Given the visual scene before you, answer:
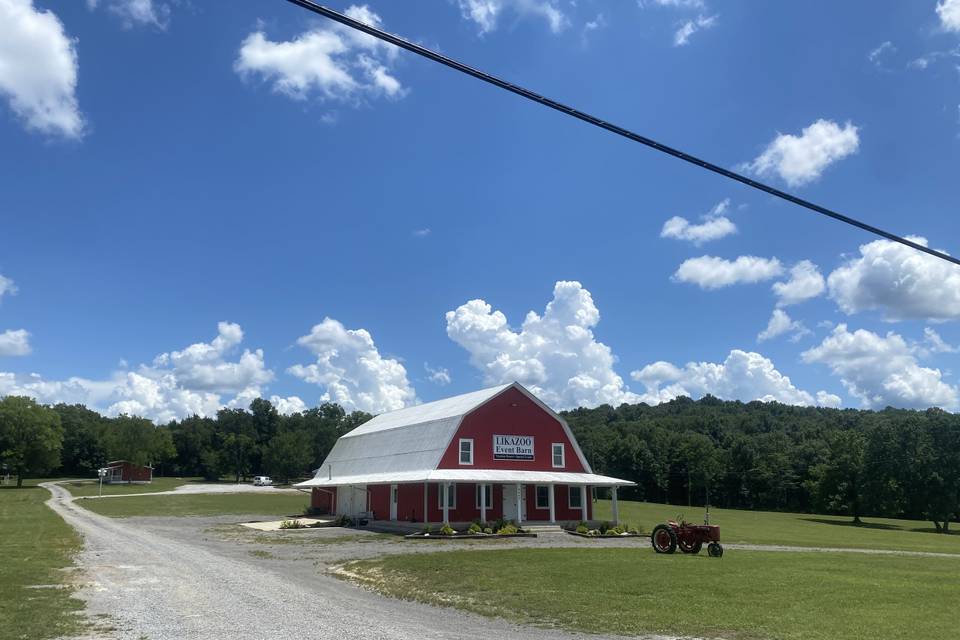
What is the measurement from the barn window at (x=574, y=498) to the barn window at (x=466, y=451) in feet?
20.8

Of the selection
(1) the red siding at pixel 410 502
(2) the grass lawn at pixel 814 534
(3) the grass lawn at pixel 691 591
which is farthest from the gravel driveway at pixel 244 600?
(2) the grass lawn at pixel 814 534

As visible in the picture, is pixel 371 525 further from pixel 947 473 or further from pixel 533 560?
pixel 947 473

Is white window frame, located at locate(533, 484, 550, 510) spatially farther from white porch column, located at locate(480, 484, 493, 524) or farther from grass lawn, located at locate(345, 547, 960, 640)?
grass lawn, located at locate(345, 547, 960, 640)

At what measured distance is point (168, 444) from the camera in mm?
119000

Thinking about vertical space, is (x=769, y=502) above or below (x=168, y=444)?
below

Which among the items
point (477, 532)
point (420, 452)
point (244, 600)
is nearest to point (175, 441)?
point (420, 452)

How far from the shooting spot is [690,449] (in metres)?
102

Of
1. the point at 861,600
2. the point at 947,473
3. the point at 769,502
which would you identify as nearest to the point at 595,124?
the point at 861,600

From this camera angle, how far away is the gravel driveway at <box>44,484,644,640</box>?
38.6 ft

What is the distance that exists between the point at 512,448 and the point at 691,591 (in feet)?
82.3

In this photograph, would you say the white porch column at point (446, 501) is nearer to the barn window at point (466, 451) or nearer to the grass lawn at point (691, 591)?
the barn window at point (466, 451)

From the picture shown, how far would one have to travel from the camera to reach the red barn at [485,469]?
37969 millimetres

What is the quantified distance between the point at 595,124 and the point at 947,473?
71805mm

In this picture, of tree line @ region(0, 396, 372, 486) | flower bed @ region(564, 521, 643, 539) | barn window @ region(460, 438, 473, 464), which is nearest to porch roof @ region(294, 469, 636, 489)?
barn window @ region(460, 438, 473, 464)
